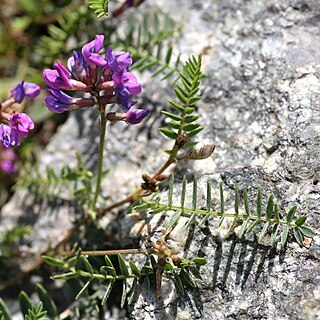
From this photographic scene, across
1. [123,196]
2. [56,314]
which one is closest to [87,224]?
[123,196]

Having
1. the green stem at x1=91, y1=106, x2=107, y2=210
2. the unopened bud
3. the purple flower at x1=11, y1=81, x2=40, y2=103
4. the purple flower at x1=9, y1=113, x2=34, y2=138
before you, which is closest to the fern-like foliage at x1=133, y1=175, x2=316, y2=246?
the unopened bud

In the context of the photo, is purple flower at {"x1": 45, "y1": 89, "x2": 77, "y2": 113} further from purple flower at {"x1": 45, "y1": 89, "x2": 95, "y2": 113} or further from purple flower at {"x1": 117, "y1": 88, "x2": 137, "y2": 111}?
purple flower at {"x1": 117, "y1": 88, "x2": 137, "y2": 111}

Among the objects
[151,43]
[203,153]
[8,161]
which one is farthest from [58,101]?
[8,161]

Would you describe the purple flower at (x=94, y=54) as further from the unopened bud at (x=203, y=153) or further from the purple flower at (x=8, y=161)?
the purple flower at (x=8, y=161)

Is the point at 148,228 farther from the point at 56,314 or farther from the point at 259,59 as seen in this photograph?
the point at 259,59

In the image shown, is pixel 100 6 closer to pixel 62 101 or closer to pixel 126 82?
pixel 126 82
